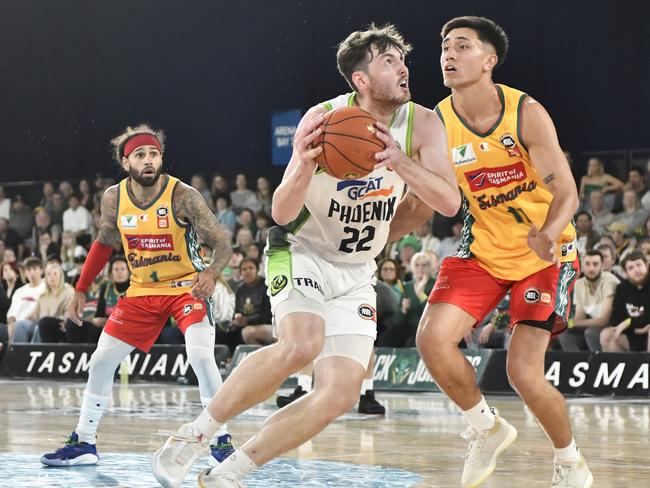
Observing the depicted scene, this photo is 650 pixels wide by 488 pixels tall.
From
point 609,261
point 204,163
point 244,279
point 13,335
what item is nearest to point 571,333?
point 609,261

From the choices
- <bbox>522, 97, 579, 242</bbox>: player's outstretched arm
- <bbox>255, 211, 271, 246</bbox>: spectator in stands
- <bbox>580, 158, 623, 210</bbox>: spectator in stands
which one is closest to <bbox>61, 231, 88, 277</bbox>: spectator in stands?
<bbox>255, 211, 271, 246</bbox>: spectator in stands

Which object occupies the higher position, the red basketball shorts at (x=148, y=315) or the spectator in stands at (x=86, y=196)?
the spectator in stands at (x=86, y=196)

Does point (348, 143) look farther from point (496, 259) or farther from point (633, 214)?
point (633, 214)

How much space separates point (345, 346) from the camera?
14.9 ft

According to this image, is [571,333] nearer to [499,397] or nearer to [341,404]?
[499,397]

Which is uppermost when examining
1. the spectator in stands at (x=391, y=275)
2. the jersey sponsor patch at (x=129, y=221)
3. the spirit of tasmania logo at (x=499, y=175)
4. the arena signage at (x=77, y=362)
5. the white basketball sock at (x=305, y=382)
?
the spirit of tasmania logo at (x=499, y=175)

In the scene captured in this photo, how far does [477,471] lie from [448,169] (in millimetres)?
1484

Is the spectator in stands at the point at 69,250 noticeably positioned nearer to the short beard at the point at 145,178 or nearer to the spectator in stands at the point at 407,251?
the spectator in stands at the point at 407,251

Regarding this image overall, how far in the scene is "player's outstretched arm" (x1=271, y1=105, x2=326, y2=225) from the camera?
14.0ft

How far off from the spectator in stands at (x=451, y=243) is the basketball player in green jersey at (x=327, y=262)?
28.2 feet

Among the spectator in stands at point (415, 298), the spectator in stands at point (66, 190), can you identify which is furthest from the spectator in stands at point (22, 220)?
the spectator in stands at point (415, 298)

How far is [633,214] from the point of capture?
12.9 meters

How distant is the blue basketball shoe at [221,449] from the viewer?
602 centimetres

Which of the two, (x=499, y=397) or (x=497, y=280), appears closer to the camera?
(x=497, y=280)
